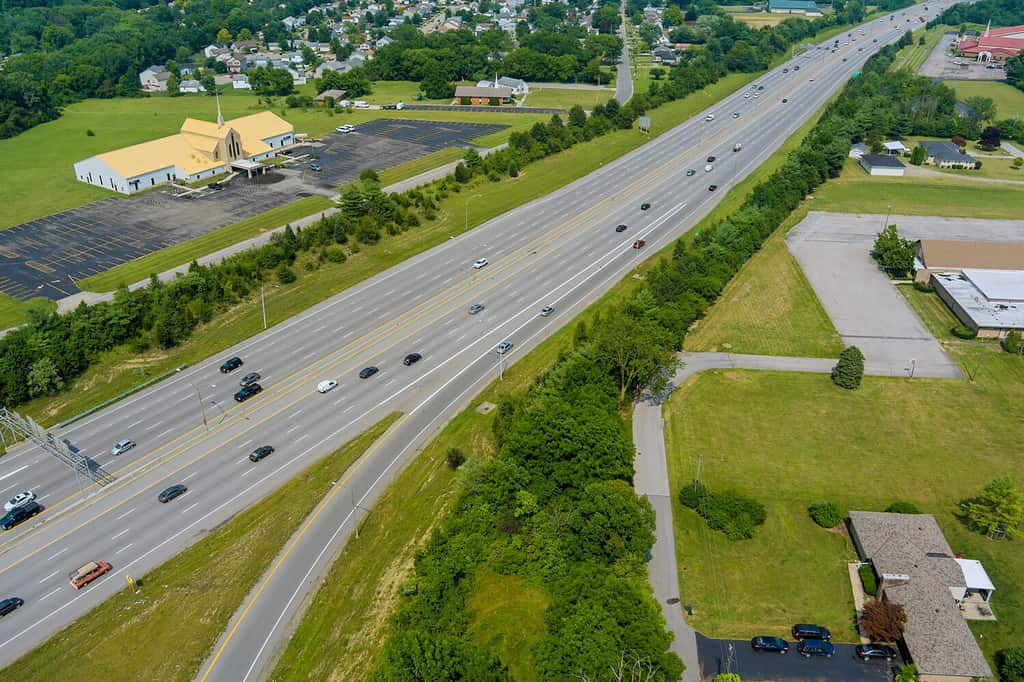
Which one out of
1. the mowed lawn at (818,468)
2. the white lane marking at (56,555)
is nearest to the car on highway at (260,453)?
the white lane marking at (56,555)

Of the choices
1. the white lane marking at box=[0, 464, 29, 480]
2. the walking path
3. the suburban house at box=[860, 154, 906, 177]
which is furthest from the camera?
the suburban house at box=[860, 154, 906, 177]

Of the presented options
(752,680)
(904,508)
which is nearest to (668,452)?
(904,508)

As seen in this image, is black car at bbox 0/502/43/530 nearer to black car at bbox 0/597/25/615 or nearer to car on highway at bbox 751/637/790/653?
black car at bbox 0/597/25/615

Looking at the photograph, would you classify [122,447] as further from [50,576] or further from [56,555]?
[50,576]

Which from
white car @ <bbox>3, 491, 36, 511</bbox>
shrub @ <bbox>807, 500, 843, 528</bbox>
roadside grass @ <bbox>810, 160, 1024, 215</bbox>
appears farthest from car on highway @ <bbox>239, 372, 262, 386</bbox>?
roadside grass @ <bbox>810, 160, 1024, 215</bbox>

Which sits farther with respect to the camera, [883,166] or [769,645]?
[883,166]

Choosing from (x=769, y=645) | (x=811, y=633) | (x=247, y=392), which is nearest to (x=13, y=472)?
(x=247, y=392)
